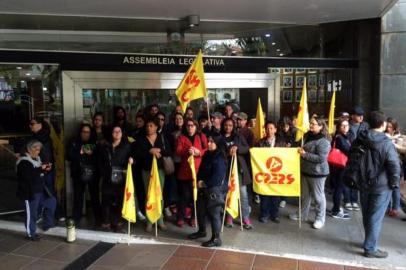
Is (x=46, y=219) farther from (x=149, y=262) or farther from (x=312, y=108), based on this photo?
(x=312, y=108)

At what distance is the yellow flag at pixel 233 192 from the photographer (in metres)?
5.99

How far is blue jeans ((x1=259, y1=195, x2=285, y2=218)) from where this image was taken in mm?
6654

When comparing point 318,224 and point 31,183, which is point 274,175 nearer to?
point 318,224

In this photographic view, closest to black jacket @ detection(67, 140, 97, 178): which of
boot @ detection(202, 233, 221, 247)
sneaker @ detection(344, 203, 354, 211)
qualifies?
boot @ detection(202, 233, 221, 247)

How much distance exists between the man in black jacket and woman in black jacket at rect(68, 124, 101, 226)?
3.89m

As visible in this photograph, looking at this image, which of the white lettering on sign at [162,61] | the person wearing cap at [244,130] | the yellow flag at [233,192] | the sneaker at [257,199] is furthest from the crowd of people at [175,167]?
the white lettering on sign at [162,61]

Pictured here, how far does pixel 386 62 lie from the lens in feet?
30.2

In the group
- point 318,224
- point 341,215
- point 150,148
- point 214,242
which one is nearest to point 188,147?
point 150,148

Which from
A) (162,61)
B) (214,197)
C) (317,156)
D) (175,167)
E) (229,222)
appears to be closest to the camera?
(214,197)

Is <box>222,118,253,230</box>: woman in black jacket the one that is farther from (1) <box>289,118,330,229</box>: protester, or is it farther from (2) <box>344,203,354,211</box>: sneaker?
(2) <box>344,203,354,211</box>: sneaker

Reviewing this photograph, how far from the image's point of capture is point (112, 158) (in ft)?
20.0

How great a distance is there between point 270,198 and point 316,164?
3.30 ft

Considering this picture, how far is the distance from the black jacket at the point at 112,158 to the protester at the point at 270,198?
2103 millimetres

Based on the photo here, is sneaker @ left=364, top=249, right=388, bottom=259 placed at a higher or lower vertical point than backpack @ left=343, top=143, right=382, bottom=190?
lower
